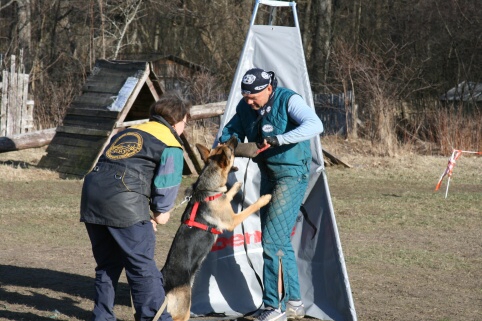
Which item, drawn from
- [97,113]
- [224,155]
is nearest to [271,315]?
[224,155]

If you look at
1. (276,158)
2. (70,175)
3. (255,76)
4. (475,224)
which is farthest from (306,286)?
(70,175)

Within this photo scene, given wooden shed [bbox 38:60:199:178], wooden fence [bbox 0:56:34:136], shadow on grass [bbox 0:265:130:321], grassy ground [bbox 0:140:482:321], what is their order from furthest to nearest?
1. wooden fence [bbox 0:56:34:136]
2. wooden shed [bbox 38:60:199:178]
3. grassy ground [bbox 0:140:482:321]
4. shadow on grass [bbox 0:265:130:321]

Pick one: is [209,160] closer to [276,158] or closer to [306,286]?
[276,158]

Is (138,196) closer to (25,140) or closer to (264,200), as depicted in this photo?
(264,200)

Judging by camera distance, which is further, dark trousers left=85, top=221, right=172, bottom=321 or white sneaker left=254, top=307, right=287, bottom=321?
white sneaker left=254, top=307, right=287, bottom=321

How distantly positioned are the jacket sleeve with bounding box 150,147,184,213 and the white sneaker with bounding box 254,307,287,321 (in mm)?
1255

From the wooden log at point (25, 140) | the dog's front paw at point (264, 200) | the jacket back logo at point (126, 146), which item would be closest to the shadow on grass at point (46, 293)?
the dog's front paw at point (264, 200)

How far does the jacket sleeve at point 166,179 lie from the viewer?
4.38m

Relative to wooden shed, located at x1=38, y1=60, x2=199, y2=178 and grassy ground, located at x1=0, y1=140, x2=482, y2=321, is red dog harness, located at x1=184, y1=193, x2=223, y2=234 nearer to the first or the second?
grassy ground, located at x1=0, y1=140, x2=482, y2=321

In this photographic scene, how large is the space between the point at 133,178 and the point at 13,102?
14220mm

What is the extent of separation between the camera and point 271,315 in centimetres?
518

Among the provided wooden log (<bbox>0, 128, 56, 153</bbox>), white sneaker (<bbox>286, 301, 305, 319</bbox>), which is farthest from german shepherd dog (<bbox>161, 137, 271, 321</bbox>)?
wooden log (<bbox>0, 128, 56, 153</bbox>)

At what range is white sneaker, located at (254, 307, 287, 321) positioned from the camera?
516cm

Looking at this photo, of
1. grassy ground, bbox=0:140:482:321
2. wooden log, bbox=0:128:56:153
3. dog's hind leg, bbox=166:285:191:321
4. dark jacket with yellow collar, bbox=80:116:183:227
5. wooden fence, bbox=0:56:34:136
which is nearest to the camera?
dark jacket with yellow collar, bbox=80:116:183:227
